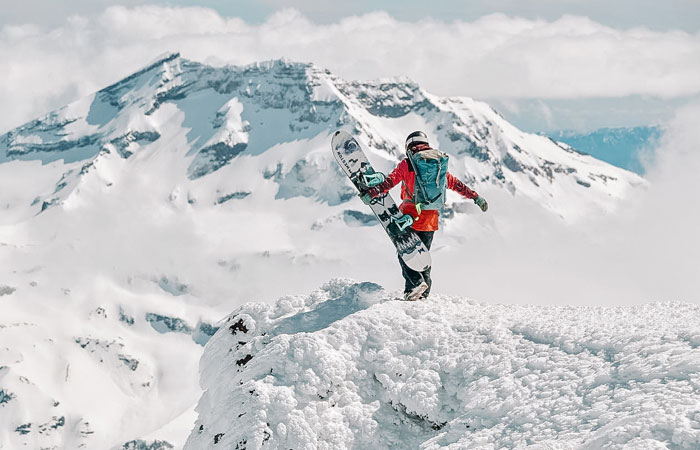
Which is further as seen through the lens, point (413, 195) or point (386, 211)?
point (386, 211)

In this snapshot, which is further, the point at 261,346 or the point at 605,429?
the point at 261,346

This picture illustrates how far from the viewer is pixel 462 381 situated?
8.87 m

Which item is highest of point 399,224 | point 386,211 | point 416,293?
point 386,211

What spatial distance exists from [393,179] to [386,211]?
0.90m

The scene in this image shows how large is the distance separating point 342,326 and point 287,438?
2.12 metres

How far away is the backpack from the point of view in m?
13.3

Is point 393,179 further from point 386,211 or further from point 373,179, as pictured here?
point 386,211

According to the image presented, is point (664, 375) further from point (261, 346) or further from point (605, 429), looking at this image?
point (261, 346)

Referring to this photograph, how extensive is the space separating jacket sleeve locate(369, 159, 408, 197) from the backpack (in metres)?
0.20

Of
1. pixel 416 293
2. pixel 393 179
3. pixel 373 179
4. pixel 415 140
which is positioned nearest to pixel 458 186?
pixel 415 140

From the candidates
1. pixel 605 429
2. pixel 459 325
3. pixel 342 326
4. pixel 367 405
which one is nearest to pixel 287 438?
pixel 367 405

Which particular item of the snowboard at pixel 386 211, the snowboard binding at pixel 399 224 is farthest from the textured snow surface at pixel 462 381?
the snowboard binding at pixel 399 224

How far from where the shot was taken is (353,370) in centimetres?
949

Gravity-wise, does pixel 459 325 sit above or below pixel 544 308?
below
